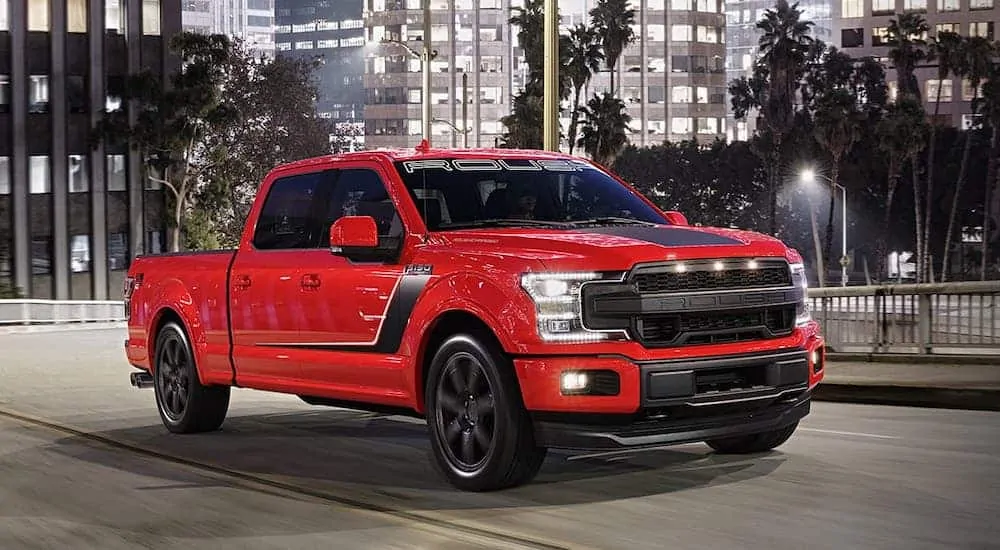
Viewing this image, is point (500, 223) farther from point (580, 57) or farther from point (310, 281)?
point (580, 57)

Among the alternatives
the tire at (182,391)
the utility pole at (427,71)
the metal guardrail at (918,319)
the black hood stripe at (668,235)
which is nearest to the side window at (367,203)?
the black hood stripe at (668,235)

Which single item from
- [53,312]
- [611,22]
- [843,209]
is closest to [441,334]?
[53,312]

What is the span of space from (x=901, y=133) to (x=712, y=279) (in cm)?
9192

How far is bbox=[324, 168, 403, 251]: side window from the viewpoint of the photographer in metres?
10.1

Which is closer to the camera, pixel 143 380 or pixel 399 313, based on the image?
pixel 399 313

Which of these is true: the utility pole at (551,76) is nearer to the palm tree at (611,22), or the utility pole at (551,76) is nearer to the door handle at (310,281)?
the door handle at (310,281)

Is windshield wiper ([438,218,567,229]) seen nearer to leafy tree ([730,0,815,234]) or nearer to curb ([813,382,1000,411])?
curb ([813,382,1000,411])

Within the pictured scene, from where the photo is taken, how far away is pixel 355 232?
989 cm

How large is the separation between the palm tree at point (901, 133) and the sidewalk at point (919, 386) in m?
82.1

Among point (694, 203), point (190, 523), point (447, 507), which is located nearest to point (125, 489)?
point (190, 523)

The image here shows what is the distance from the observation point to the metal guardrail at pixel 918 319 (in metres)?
18.2

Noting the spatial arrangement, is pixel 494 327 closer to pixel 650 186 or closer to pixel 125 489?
pixel 125 489

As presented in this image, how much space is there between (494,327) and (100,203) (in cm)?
6799

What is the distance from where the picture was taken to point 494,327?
899 centimetres
